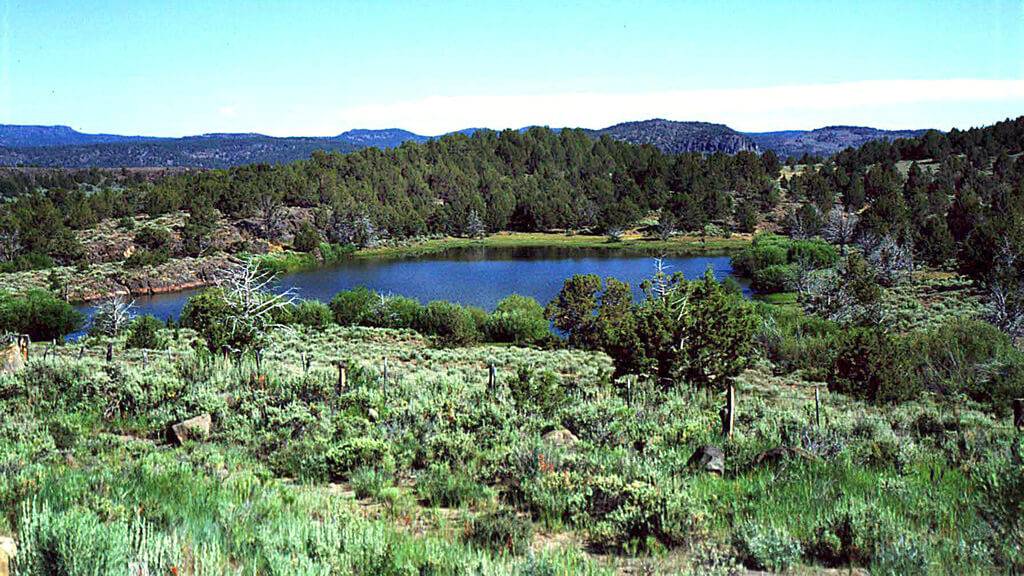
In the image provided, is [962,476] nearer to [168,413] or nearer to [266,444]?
[266,444]

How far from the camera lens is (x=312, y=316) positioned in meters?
41.6

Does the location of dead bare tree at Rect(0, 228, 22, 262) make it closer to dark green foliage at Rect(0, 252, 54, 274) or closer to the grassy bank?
dark green foliage at Rect(0, 252, 54, 274)

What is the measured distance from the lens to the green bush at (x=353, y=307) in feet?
142

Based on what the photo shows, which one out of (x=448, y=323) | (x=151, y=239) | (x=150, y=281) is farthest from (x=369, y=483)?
(x=151, y=239)

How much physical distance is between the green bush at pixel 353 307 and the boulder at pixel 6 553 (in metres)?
38.4

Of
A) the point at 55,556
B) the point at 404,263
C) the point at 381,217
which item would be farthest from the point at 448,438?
the point at 381,217

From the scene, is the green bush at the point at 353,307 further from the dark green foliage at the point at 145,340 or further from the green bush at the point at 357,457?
the green bush at the point at 357,457

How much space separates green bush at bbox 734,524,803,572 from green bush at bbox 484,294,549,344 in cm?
Answer: 3214

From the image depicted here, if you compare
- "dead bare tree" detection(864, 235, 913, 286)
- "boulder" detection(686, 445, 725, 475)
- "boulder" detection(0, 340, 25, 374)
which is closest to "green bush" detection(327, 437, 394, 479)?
"boulder" detection(686, 445, 725, 475)

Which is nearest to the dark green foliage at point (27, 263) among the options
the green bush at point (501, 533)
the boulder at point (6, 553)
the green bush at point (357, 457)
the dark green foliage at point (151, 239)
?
the dark green foliage at point (151, 239)

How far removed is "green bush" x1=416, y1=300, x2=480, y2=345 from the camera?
37.6 metres

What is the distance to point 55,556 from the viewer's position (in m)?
3.88

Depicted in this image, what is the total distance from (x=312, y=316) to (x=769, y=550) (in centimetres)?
3885

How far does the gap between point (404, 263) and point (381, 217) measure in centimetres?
2510
